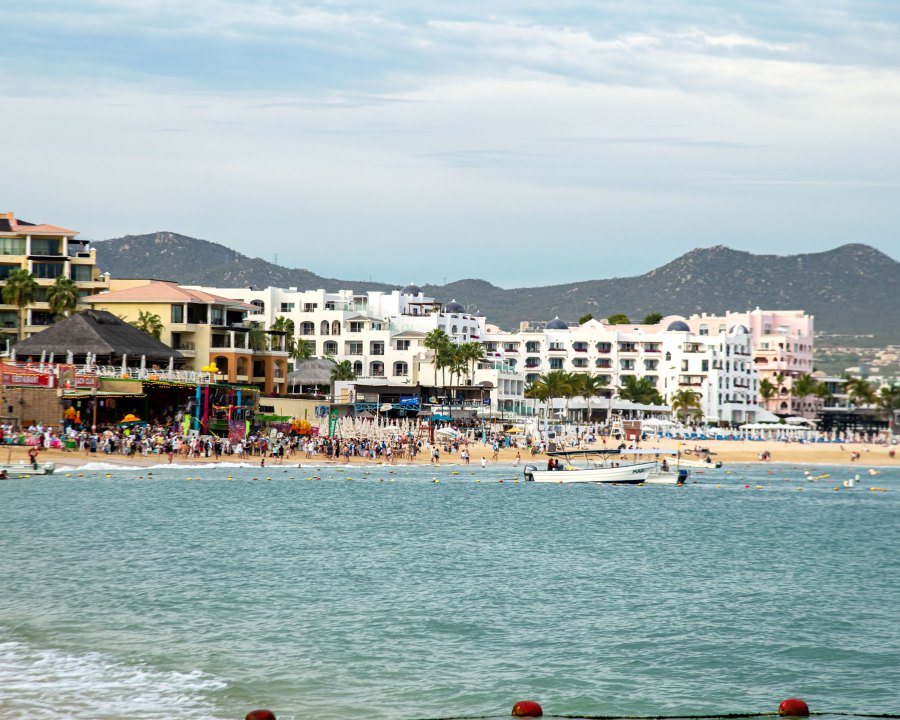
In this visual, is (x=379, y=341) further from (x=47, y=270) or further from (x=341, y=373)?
(x=47, y=270)

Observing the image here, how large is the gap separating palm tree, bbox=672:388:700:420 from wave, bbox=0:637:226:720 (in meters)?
146

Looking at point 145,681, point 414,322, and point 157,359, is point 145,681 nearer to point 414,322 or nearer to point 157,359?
point 157,359

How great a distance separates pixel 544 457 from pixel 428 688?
296 ft

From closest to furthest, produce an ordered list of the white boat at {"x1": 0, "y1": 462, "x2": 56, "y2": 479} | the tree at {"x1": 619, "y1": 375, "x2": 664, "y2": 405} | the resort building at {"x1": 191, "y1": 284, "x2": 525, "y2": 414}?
the white boat at {"x1": 0, "y1": 462, "x2": 56, "y2": 479} → the resort building at {"x1": 191, "y1": 284, "x2": 525, "y2": 414} → the tree at {"x1": 619, "y1": 375, "x2": 664, "y2": 405}

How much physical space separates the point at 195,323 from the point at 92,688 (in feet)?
307

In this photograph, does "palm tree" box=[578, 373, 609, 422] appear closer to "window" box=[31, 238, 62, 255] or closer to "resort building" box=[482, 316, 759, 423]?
"resort building" box=[482, 316, 759, 423]

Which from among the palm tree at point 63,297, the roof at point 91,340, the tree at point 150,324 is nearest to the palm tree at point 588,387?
the tree at point 150,324

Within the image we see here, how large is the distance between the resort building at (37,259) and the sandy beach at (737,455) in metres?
36.2

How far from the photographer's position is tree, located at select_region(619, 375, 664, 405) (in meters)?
167

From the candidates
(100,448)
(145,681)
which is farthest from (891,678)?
(100,448)

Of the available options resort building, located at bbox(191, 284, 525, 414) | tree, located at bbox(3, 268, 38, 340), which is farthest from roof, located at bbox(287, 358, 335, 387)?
tree, located at bbox(3, 268, 38, 340)

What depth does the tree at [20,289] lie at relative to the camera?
350 feet

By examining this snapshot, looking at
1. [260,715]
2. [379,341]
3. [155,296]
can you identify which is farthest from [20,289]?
[260,715]

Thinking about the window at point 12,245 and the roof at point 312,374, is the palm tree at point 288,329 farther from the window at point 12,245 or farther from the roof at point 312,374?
the window at point 12,245
